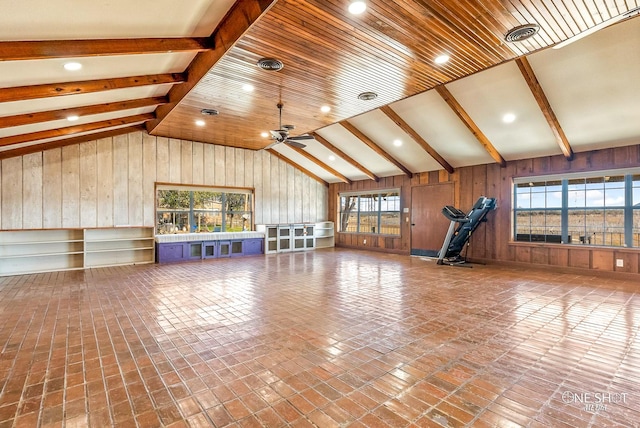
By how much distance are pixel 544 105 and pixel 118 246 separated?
9575 millimetres

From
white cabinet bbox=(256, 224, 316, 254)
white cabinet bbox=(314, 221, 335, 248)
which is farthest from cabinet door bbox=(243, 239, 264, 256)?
white cabinet bbox=(314, 221, 335, 248)

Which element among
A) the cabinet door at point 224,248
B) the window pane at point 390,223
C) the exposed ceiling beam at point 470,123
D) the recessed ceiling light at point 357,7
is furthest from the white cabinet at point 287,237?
the recessed ceiling light at point 357,7

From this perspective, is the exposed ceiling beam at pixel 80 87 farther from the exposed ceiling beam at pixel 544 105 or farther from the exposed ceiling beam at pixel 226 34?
the exposed ceiling beam at pixel 544 105

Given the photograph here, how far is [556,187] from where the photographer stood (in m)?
6.96

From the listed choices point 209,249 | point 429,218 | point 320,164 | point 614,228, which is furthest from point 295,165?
point 614,228

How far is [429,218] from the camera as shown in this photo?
9062 mm

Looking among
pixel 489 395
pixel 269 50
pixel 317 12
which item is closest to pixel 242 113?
pixel 269 50

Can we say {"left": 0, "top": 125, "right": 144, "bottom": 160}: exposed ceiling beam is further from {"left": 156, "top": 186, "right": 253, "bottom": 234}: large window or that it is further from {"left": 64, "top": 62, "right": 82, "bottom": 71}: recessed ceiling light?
{"left": 64, "top": 62, "right": 82, "bottom": 71}: recessed ceiling light

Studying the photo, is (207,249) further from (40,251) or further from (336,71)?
(336,71)

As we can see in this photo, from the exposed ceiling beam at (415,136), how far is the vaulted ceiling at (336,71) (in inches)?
1.7

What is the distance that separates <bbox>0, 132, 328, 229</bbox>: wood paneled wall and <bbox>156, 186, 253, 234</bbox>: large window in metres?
0.27

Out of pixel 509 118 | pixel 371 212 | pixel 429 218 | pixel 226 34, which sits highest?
pixel 226 34

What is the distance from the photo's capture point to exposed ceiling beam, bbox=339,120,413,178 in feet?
25.3

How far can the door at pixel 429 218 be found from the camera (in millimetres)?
8742
